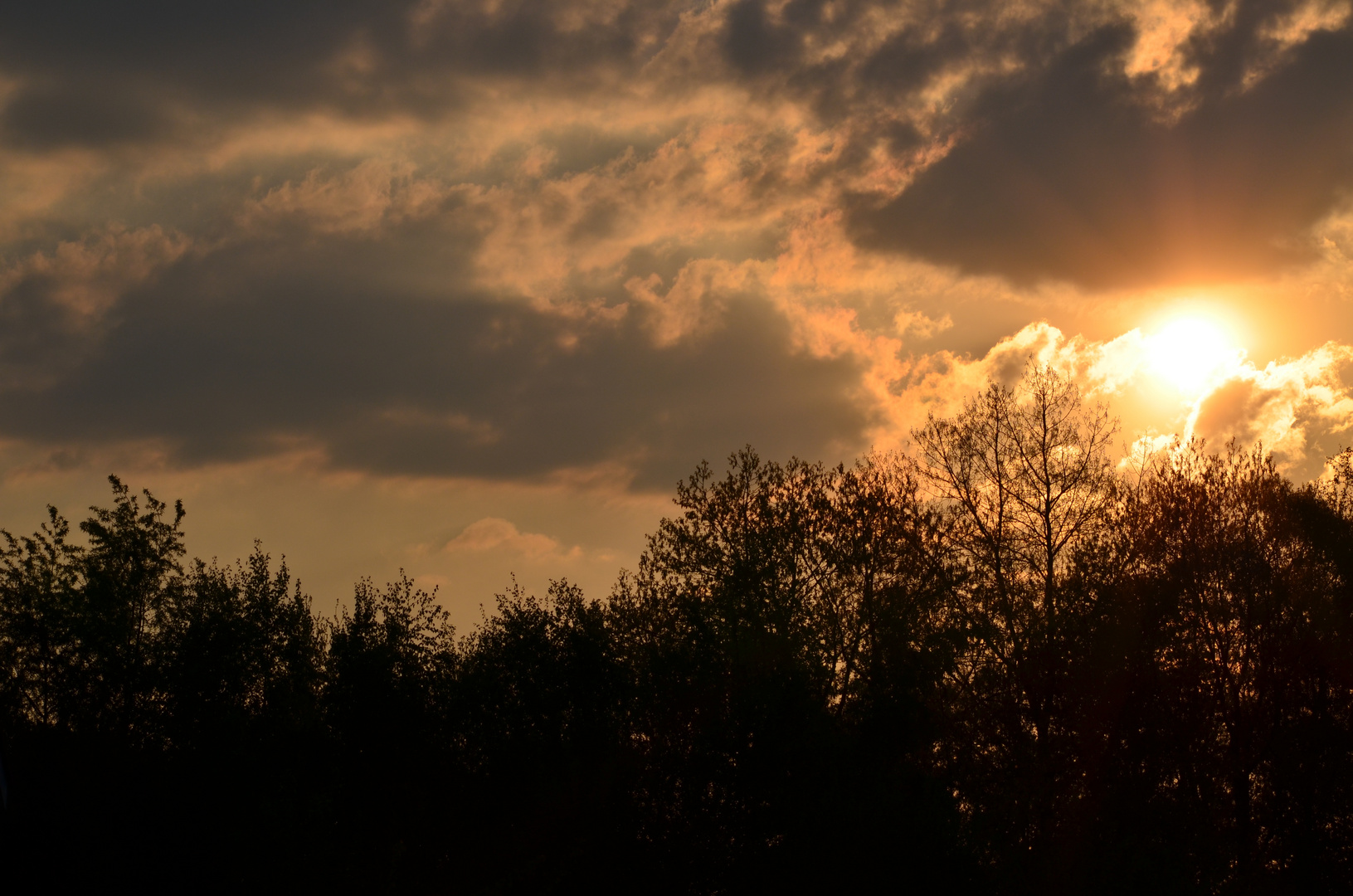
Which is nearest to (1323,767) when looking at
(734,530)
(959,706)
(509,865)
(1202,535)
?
(1202,535)

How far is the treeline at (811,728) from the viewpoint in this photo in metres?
41.8

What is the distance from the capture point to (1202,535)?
46938 mm

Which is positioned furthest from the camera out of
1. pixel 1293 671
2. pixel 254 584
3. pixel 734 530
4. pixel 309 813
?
pixel 734 530

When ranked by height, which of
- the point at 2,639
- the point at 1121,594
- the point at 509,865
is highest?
the point at 2,639

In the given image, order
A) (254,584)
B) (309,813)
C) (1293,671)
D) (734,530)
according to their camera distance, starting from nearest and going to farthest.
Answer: (309,813) → (1293,671) → (254,584) → (734,530)

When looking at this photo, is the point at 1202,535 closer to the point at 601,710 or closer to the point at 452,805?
the point at 601,710

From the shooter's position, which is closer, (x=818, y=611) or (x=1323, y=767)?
(x=1323, y=767)

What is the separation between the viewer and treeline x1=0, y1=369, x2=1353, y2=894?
4184cm

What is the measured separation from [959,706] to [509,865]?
59.5 feet

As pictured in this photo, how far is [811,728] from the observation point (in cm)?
4394

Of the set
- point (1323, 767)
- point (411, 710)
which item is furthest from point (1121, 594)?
point (411, 710)

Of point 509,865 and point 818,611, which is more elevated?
A: point 818,611

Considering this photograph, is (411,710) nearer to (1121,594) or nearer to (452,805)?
(452,805)

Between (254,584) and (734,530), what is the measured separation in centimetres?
2146
